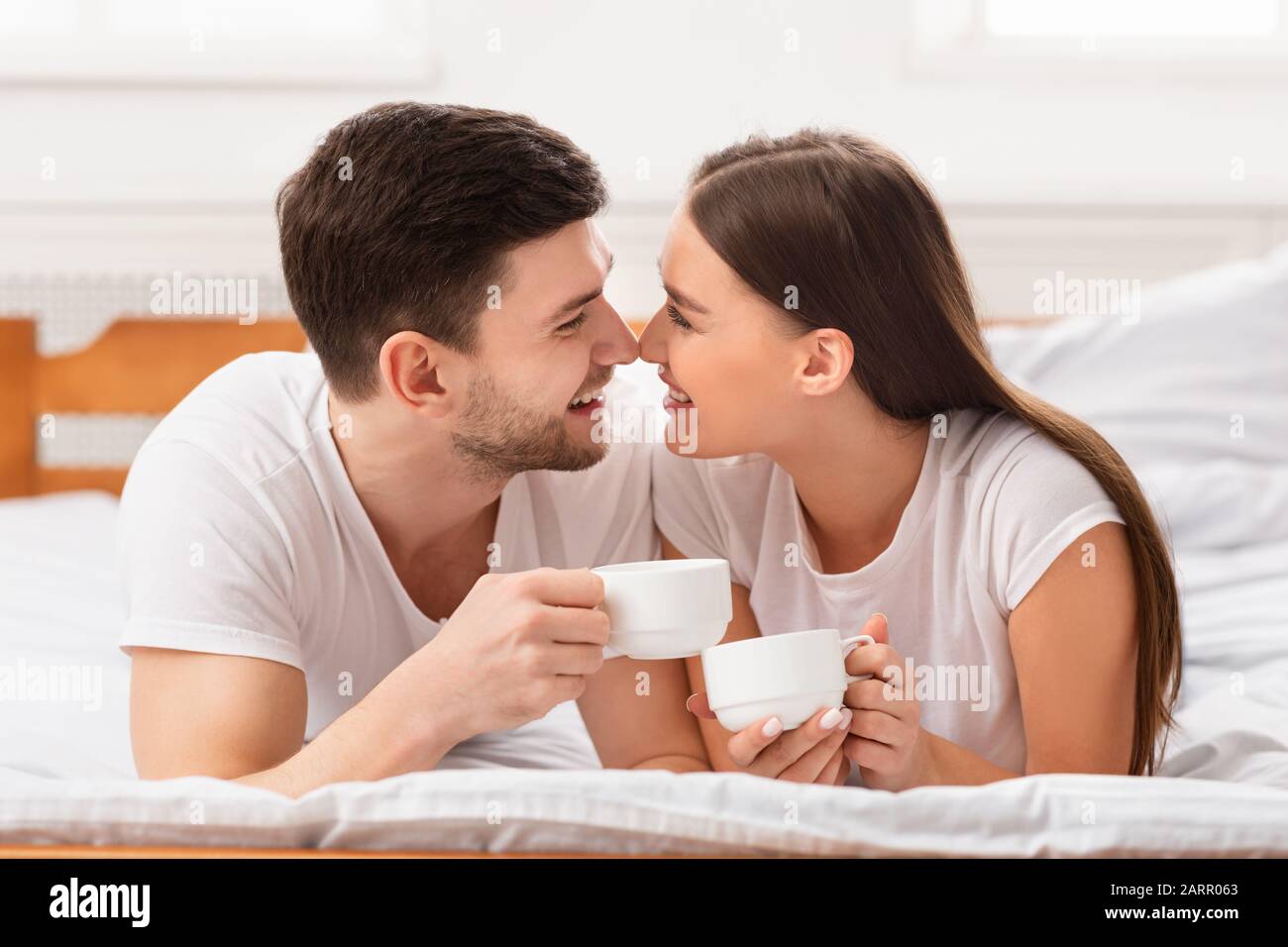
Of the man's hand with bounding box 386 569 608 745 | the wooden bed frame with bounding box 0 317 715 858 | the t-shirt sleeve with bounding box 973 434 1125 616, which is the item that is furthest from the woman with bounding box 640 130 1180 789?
the wooden bed frame with bounding box 0 317 715 858

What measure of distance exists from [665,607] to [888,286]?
46 cm

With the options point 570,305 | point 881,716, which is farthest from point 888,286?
point 881,716

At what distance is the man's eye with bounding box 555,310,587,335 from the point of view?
1.27 metres

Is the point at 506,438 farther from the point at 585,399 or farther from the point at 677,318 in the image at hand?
the point at 677,318

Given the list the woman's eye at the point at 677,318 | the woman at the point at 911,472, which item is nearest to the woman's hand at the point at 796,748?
the woman at the point at 911,472

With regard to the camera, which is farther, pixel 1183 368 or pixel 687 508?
pixel 1183 368

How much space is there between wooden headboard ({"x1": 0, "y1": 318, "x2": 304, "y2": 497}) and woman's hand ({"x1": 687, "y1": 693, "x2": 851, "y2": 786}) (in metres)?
1.84

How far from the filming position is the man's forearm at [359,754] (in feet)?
3.16

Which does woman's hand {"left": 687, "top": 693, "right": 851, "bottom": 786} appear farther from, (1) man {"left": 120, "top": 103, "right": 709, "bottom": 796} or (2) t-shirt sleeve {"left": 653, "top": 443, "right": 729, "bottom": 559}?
(2) t-shirt sleeve {"left": 653, "top": 443, "right": 729, "bottom": 559}

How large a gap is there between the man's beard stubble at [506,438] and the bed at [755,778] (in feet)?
1.04

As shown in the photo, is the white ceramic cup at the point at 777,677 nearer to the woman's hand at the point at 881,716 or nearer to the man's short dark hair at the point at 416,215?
the woman's hand at the point at 881,716

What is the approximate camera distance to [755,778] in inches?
30.9
